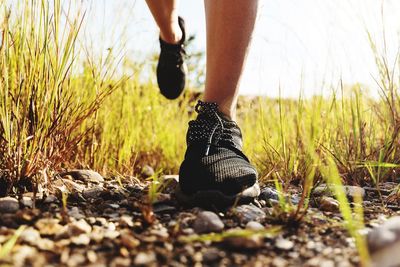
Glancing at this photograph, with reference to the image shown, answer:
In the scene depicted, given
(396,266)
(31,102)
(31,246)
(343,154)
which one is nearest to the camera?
(396,266)

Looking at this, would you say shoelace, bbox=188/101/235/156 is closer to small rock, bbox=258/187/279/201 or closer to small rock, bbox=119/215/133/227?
small rock, bbox=258/187/279/201

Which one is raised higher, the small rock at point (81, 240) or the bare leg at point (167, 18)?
the bare leg at point (167, 18)

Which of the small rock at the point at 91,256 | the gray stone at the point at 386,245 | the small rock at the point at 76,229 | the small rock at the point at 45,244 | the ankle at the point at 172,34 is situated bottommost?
the small rock at the point at 91,256

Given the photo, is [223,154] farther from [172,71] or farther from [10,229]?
[172,71]

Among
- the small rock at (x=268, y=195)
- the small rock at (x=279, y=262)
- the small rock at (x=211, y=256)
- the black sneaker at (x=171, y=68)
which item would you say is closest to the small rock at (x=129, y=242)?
the small rock at (x=211, y=256)

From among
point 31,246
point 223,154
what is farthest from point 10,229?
point 223,154

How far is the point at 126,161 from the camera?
76.5 inches

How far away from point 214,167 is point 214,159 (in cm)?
5

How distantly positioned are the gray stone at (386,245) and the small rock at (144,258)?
38cm

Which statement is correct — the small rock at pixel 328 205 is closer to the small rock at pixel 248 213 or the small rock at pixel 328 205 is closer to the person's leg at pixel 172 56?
the small rock at pixel 248 213

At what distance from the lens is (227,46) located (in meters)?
1.38

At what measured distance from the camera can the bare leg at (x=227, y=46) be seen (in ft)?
4.49

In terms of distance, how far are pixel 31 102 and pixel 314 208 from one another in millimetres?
876

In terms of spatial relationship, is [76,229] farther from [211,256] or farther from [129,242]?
[211,256]
